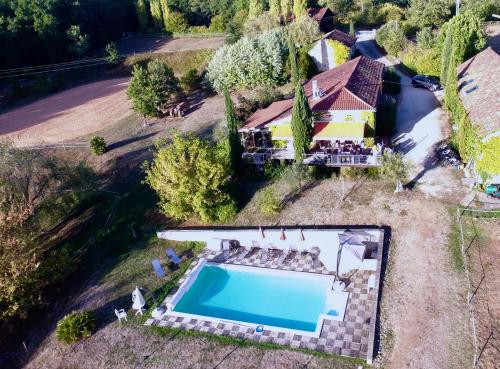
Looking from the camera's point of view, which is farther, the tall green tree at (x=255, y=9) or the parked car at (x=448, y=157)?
the tall green tree at (x=255, y=9)

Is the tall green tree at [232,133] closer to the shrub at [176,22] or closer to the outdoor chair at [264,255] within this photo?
the outdoor chair at [264,255]

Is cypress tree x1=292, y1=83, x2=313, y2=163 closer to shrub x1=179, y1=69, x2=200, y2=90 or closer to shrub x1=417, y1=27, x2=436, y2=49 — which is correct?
shrub x1=417, y1=27, x2=436, y2=49

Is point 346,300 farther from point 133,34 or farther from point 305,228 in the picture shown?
point 133,34

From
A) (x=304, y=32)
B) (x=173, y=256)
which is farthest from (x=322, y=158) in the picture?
(x=304, y=32)

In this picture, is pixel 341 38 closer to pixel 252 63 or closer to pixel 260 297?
pixel 252 63

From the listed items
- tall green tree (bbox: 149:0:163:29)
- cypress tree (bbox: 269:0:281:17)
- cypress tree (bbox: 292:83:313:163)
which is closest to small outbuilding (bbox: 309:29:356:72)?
cypress tree (bbox: 269:0:281:17)

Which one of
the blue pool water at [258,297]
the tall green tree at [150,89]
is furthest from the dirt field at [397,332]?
the tall green tree at [150,89]
